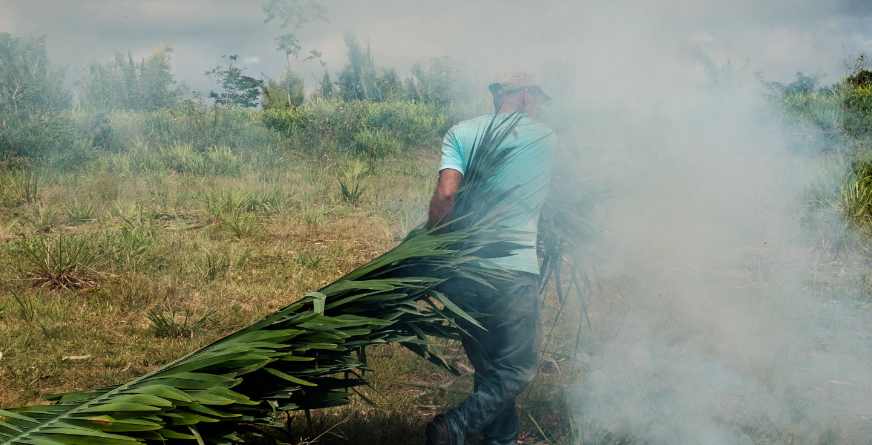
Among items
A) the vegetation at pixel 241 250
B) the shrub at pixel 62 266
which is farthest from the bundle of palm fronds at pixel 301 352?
the shrub at pixel 62 266

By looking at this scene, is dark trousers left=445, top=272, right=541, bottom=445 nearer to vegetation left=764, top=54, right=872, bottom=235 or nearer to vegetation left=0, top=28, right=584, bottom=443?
vegetation left=0, top=28, right=584, bottom=443

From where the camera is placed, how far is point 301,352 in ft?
6.80

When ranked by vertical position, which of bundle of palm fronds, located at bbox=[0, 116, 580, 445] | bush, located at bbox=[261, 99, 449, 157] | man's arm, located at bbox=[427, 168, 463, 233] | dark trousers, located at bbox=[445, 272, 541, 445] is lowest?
dark trousers, located at bbox=[445, 272, 541, 445]

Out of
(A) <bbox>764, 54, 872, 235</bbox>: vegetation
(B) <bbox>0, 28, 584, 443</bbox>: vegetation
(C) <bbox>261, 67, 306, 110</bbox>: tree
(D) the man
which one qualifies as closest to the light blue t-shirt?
(D) the man

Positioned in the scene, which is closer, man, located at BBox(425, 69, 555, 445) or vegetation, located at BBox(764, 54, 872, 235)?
man, located at BBox(425, 69, 555, 445)

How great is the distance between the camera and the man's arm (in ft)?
9.16

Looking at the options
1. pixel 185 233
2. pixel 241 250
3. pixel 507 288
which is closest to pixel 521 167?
pixel 507 288

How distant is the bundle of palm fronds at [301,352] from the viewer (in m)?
1.59

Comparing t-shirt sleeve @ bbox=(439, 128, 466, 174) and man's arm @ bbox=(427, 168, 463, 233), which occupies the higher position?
t-shirt sleeve @ bbox=(439, 128, 466, 174)

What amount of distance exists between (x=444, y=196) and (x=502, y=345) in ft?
2.35

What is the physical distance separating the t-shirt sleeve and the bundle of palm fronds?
0.30 ft

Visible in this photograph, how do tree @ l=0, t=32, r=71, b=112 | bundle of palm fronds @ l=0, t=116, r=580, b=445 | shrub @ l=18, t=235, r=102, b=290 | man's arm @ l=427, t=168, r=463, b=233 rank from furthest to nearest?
1. tree @ l=0, t=32, r=71, b=112
2. shrub @ l=18, t=235, r=102, b=290
3. man's arm @ l=427, t=168, r=463, b=233
4. bundle of palm fronds @ l=0, t=116, r=580, b=445

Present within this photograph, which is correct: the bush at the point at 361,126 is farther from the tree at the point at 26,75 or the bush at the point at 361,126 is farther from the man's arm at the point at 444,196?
the man's arm at the point at 444,196

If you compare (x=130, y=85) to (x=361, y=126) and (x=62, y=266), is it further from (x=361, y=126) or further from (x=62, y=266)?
(x=62, y=266)
